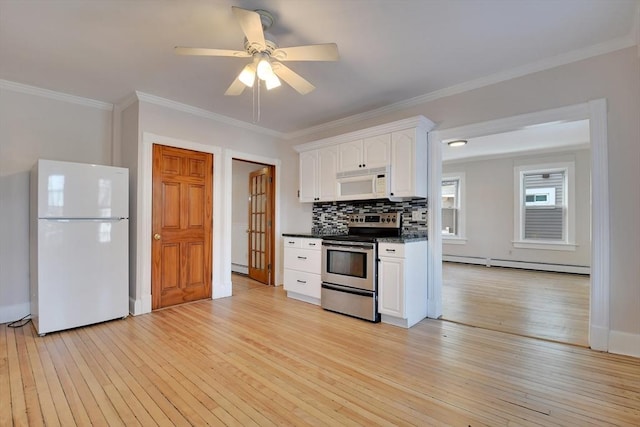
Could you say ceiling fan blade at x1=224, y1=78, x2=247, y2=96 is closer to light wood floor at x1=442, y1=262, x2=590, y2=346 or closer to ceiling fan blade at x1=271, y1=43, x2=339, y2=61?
ceiling fan blade at x1=271, y1=43, x2=339, y2=61

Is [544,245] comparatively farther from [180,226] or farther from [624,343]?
[180,226]

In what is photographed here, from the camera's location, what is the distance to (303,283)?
13.4 ft

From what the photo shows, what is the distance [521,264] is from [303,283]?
5.16 m

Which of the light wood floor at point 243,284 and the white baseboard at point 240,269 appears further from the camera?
the white baseboard at point 240,269

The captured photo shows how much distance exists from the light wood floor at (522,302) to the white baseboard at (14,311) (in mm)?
4633

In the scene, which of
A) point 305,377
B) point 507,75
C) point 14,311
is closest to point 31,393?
point 305,377

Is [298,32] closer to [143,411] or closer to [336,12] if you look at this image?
[336,12]

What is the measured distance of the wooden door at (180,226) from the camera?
3.69 m

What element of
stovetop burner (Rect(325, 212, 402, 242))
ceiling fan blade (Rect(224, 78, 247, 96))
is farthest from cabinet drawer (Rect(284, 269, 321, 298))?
ceiling fan blade (Rect(224, 78, 247, 96))

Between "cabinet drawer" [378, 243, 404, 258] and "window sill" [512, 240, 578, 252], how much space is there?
486 cm

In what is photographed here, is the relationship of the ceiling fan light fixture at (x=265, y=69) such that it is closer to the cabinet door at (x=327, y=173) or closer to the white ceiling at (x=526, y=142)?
the cabinet door at (x=327, y=173)

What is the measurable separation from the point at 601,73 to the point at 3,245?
19.5 feet

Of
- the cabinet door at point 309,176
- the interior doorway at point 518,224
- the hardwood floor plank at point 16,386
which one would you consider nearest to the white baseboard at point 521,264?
the interior doorway at point 518,224

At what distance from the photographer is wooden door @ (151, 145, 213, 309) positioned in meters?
3.69
